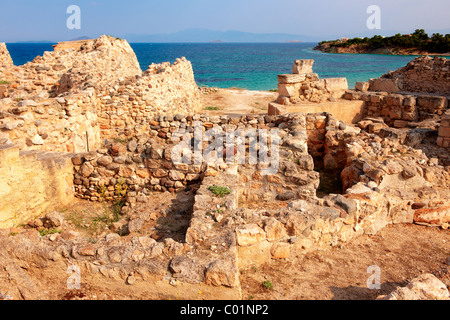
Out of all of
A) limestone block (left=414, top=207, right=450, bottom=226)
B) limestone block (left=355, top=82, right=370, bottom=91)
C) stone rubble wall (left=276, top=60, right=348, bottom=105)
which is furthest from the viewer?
limestone block (left=355, top=82, right=370, bottom=91)

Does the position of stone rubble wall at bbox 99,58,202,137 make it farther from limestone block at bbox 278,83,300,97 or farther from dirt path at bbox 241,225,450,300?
dirt path at bbox 241,225,450,300

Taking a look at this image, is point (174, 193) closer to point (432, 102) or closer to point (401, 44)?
point (432, 102)

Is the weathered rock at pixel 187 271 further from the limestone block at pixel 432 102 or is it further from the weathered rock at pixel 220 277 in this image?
the limestone block at pixel 432 102

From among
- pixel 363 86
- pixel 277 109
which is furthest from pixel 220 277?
A: pixel 363 86

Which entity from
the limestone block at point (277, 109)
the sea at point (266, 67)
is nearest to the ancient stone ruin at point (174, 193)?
the limestone block at point (277, 109)

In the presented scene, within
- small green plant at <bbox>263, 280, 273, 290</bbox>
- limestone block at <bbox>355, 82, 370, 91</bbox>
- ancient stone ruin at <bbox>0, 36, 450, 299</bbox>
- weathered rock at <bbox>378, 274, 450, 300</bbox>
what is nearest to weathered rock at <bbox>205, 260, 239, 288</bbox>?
ancient stone ruin at <bbox>0, 36, 450, 299</bbox>
